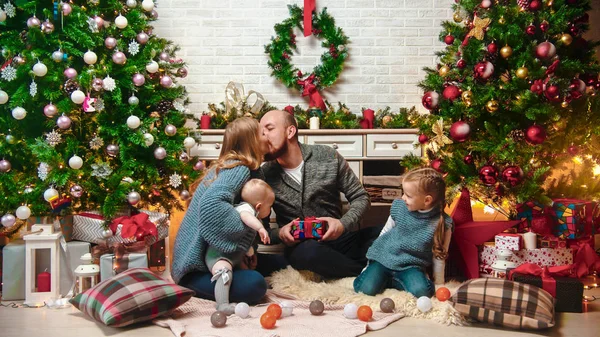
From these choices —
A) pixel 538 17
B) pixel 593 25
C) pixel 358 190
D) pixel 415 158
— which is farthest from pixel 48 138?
pixel 593 25

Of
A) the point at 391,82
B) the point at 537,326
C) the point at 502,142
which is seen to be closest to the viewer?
the point at 537,326

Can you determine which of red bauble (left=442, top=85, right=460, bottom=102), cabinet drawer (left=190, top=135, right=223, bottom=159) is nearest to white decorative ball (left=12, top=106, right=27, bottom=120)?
cabinet drawer (left=190, top=135, right=223, bottom=159)

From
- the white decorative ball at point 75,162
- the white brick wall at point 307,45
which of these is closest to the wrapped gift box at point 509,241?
the white brick wall at point 307,45

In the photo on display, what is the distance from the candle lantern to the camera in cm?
315

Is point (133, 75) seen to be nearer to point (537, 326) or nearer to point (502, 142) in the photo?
point (502, 142)

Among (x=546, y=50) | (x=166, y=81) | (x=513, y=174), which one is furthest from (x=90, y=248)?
(x=546, y=50)

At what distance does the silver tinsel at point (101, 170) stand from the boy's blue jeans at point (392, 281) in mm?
1624

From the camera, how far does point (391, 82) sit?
5.08m

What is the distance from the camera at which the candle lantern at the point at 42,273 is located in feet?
10.3

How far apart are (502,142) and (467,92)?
0.37 meters

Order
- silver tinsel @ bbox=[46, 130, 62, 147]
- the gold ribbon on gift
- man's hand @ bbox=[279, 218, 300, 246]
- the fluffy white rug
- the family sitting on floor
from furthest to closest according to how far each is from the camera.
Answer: the gold ribbon on gift
silver tinsel @ bbox=[46, 130, 62, 147]
man's hand @ bbox=[279, 218, 300, 246]
the family sitting on floor
the fluffy white rug

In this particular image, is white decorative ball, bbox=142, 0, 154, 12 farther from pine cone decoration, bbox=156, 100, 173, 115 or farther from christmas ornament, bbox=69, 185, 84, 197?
christmas ornament, bbox=69, 185, 84, 197

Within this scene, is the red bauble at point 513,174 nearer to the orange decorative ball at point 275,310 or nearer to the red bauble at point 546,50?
the red bauble at point 546,50

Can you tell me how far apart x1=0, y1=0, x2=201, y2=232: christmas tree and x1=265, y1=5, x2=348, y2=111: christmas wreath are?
4.13ft
